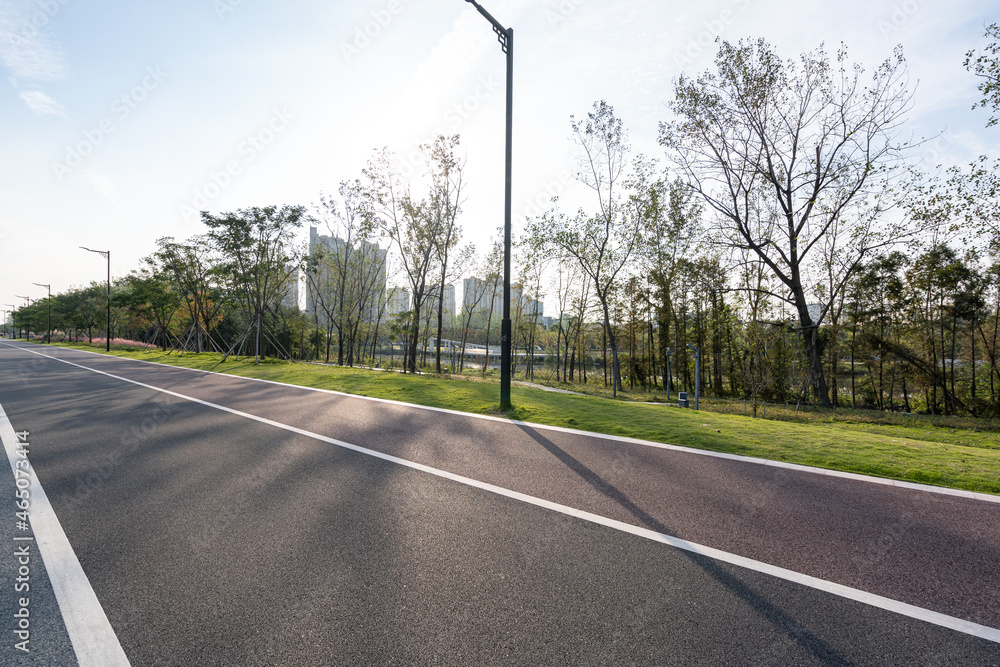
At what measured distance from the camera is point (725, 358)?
3169 cm

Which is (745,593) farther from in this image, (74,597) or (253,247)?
(253,247)

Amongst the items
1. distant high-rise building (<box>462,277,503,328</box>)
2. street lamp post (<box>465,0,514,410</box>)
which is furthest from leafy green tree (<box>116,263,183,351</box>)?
street lamp post (<box>465,0,514,410</box>)

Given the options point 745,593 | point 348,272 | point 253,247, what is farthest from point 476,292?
point 745,593

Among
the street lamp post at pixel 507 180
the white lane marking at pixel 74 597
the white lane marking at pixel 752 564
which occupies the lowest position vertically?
the white lane marking at pixel 74 597

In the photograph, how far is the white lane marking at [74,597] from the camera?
6.25ft

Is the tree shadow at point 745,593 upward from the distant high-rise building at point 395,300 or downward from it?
downward

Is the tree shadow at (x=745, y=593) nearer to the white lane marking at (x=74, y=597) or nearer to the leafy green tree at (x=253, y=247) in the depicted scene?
the white lane marking at (x=74, y=597)

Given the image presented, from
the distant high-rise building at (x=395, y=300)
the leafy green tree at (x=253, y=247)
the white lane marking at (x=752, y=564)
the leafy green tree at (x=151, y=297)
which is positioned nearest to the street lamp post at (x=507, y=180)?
the white lane marking at (x=752, y=564)

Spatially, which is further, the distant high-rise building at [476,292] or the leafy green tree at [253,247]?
the distant high-rise building at [476,292]

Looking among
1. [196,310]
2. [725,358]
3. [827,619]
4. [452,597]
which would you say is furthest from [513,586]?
[196,310]

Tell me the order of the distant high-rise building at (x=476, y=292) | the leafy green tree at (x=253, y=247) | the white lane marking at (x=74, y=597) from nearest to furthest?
the white lane marking at (x=74, y=597) → the leafy green tree at (x=253, y=247) → the distant high-rise building at (x=476, y=292)

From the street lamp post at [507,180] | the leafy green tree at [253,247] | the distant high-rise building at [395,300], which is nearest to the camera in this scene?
the street lamp post at [507,180]

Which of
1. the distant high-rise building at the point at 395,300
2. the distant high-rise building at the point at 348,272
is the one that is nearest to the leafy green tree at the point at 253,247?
the distant high-rise building at the point at 348,272

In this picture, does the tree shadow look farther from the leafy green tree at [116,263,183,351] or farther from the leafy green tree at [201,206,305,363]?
the leafy green tree at [116,263,183,351]
